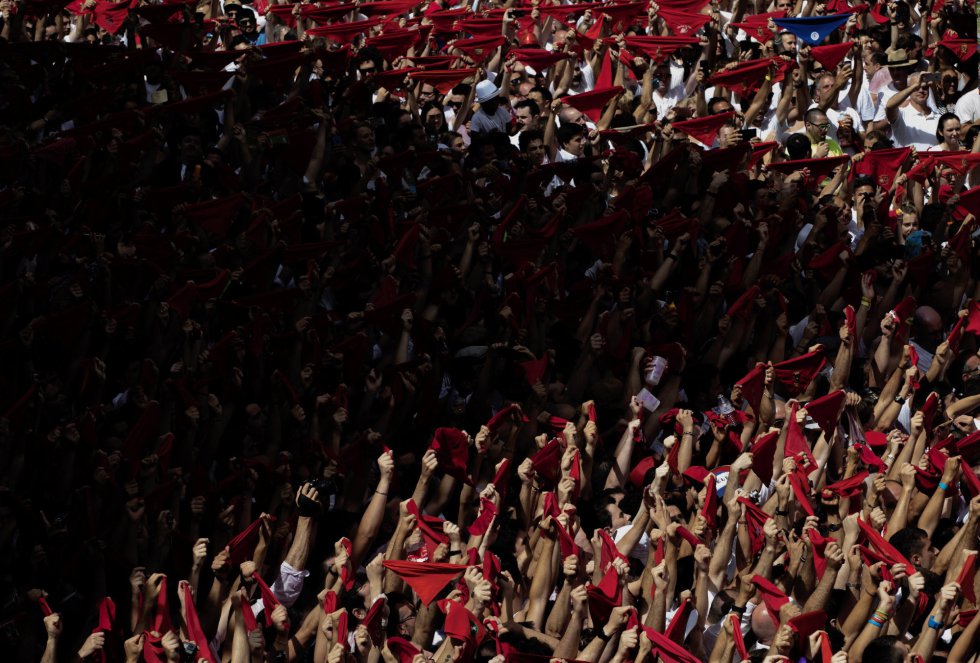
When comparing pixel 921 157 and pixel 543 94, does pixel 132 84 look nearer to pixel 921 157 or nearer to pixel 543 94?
pixel 543 94

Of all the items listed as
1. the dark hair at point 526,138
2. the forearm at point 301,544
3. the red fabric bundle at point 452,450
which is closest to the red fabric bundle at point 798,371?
the red fabric bundle at point 452,450

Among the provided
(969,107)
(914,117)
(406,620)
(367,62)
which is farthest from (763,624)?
(969,107)

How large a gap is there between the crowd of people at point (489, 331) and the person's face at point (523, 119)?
0.18 metres

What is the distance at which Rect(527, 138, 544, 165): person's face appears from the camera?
15.2m

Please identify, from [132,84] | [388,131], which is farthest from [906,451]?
[132,84]

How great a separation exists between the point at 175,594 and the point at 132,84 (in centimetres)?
553

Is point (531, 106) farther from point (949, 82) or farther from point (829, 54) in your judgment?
point (949, 82)

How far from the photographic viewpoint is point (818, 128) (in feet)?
53.0

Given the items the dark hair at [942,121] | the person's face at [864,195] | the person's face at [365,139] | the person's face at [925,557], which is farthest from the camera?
the dark hair at [942,121]

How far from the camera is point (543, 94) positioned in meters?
16.3

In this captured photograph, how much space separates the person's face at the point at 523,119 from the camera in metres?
15.9

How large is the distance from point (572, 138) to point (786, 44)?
8.42ft

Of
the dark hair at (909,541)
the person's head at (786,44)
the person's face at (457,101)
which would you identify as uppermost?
the person's face at (457,101)

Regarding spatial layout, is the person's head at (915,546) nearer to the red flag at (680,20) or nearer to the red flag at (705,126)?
the red flag at (705,126)
